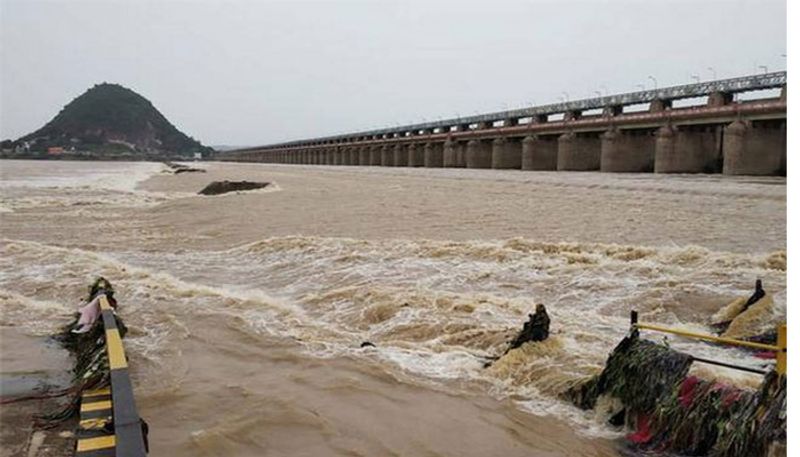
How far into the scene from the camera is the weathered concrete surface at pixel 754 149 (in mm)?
32000

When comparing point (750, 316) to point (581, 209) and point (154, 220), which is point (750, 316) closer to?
point (581, 209)

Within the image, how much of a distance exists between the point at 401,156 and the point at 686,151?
4628 centimetres

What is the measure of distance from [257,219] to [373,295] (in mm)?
11309

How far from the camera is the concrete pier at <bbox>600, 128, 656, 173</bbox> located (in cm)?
4250

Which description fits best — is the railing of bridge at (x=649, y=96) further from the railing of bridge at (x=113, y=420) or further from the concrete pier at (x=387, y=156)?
the railing of bridge at (x=113, y=420)

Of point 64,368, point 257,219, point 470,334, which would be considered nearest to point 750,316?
point 470,334

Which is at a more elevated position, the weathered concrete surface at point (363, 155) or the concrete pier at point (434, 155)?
the weathered concrete surface at point (363, 155)

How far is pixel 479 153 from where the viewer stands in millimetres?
61906

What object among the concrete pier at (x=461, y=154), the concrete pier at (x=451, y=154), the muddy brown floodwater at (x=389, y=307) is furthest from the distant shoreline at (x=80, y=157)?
the muddy brown floodwater at (x=389, y=307)

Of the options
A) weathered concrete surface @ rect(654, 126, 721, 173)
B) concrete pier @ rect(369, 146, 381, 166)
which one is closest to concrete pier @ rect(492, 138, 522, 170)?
weathered concrete surface @ rect(654, 126, 721, 173)

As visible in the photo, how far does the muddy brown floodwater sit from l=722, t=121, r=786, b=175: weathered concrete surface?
573 inches

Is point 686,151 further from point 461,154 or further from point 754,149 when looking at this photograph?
point 461,154

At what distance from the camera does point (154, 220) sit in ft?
67.9

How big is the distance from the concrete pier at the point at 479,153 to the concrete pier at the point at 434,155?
824 cm
